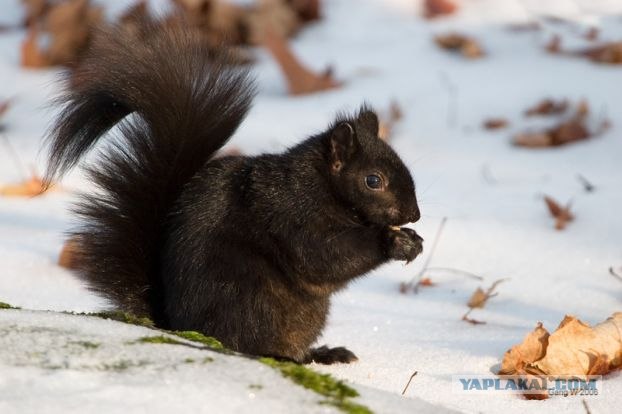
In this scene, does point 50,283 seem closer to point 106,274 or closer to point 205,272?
point 106,274

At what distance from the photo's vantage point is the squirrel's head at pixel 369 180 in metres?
2.86

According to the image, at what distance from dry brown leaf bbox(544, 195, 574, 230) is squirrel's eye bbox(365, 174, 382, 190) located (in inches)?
58.4

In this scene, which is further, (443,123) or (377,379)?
(443,123)

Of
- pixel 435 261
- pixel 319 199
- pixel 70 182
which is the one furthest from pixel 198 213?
pixel 70 182

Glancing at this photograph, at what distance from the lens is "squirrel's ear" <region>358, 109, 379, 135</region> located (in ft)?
9.94

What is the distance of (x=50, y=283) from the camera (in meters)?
3.48

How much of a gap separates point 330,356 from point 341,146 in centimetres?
59

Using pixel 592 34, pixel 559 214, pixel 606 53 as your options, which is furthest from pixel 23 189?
pixel 592 34

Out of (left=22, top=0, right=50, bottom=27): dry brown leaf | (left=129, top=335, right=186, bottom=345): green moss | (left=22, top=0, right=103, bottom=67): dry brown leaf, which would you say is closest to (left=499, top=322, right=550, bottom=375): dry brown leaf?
(left=129, top=335, right=186, bottom=345): green moss

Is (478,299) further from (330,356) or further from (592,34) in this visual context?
(592,34)

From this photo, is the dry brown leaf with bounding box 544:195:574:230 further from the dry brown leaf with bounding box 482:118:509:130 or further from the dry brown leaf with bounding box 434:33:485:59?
the dry brown leaf with bounding box 434:33:485:59

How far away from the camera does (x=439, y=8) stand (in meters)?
6.47

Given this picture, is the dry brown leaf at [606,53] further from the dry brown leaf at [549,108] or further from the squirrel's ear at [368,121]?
the squirrel's ear at [368,121]

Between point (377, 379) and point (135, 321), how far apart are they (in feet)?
2.17
